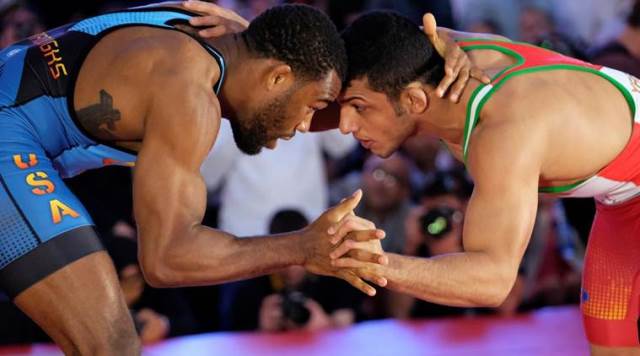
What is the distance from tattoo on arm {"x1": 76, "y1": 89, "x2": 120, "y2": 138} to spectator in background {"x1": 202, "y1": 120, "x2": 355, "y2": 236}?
6.92 ft

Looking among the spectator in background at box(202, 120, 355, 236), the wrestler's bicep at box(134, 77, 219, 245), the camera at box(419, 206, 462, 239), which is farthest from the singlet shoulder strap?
the spectator in background at box(202, 120, 355, 236)

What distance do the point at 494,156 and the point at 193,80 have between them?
3.00 feet

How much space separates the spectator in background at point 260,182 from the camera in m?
5.71

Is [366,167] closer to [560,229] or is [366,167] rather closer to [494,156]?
[560,229]

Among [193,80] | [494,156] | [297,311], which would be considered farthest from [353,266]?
[297,311]

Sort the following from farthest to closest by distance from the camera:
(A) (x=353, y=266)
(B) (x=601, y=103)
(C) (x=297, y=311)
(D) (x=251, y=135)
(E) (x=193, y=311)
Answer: (E) (x=193, y=311) → (C) (x=297, y=311) → (D) (x=251, y=135) → (B) (x=601, y=103) → (A) (x=353, y=266)

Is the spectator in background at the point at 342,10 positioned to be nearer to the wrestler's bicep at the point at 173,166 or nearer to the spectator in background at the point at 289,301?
the spectator in background at the point at 289,301

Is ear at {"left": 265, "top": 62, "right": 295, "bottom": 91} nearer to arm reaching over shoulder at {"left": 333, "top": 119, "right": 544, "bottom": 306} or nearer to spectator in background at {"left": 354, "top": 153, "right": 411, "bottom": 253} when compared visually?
arm reaching over shoulder at {"left": 333, "top": 119, "right": 544, "bottom": 306}

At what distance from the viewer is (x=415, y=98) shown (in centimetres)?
372

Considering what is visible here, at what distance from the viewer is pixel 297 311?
17.0ft

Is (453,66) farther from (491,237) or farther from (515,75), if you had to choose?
(491,237)

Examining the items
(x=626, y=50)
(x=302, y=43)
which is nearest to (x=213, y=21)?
(x=302, y=43)

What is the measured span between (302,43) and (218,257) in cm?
77

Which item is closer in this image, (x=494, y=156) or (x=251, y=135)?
(x=494, y=156)
